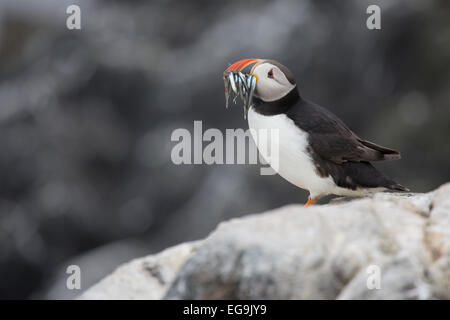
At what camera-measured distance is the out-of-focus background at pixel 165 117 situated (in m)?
10.9

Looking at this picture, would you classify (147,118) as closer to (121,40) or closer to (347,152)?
(121,40)

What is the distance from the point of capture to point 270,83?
422cm

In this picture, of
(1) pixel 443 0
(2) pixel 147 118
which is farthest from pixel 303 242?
(1) pixel 443 0

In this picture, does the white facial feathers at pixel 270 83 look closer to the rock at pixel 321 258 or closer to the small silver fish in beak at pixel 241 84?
the small silver fish in beak at pixel 241 84

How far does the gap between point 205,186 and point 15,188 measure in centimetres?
357

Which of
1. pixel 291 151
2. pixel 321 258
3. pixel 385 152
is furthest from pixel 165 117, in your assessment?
pixel 321 258

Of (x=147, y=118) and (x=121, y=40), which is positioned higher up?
(x=121, y=40)

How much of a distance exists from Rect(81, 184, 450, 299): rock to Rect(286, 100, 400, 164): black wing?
3.05 ft

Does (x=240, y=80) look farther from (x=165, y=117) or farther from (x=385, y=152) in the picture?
(x=165, y=117)

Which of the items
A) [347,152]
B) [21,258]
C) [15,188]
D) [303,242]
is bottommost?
[21,258]

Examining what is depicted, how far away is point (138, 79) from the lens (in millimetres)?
12391

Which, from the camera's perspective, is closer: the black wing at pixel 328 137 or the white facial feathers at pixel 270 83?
the white facial feathers at pixel 270 83

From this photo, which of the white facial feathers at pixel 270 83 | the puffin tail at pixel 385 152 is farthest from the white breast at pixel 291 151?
the puffin tail at pixel 385 152

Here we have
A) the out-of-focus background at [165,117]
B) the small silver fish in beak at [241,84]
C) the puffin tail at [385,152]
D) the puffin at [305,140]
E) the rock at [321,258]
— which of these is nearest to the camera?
the rock at [321,258]
